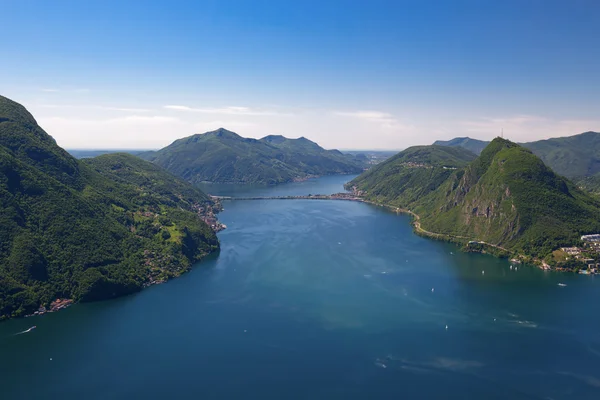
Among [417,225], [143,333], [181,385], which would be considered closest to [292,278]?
[143,333]

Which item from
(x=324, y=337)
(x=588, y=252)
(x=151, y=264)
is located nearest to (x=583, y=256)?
(x=588, y=252)

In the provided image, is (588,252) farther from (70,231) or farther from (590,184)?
(590,184)

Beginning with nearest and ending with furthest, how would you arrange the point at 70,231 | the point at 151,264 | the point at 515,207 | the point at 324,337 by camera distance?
1. the point at 324,337
2. the point at 70,231
3. the point at 151,264
4. the point at 515,207

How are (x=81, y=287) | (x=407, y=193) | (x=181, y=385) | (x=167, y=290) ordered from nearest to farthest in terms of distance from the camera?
(x=181, y=385) → (x=81, y=287) → (x=167, y=290) → (x=407, y=193)

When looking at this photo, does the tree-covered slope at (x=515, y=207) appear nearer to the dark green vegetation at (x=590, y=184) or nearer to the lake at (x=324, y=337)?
the lake at (x=324, y=337)

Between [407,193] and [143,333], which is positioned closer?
[143,333]

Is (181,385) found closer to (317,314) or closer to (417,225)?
(317,314)
